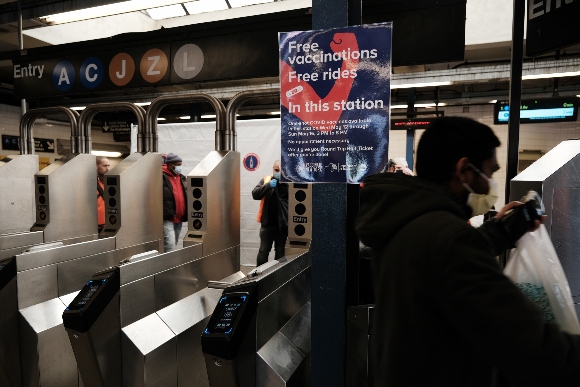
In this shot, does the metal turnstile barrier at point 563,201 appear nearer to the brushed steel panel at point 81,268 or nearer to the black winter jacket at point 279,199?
the brushed steel panel at point 81,268

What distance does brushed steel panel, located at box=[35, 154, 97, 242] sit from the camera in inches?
130

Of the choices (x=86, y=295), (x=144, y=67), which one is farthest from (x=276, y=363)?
(x=144, y=67)

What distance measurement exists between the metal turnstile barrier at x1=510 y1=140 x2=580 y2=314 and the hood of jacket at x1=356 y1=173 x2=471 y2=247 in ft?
1.38

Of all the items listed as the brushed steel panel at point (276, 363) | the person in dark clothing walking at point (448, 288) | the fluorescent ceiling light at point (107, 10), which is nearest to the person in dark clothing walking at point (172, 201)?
the fluorescent ceiling light at point (107, 10)

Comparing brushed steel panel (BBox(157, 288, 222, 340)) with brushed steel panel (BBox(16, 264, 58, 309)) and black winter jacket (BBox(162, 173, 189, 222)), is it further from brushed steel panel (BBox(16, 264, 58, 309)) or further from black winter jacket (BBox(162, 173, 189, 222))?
black winter jacket (BBox(162, 173, 189, 222))

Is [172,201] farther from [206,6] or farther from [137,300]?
[206,6]

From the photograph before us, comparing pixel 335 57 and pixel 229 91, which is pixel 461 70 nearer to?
pixel 229 91

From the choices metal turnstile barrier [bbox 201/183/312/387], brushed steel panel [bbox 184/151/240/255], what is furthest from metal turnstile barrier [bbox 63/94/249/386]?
metal turnstile barrier [bbox 201/183/312/387]

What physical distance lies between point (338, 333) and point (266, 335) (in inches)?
15.1

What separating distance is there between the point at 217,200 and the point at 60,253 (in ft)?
3.48

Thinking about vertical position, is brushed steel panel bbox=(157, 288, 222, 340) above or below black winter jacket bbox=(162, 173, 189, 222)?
below

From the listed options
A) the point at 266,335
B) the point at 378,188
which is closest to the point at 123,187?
the point at 266,335

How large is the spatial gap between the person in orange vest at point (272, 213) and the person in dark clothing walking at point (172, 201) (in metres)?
0.80

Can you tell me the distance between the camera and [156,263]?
2.35 metres
